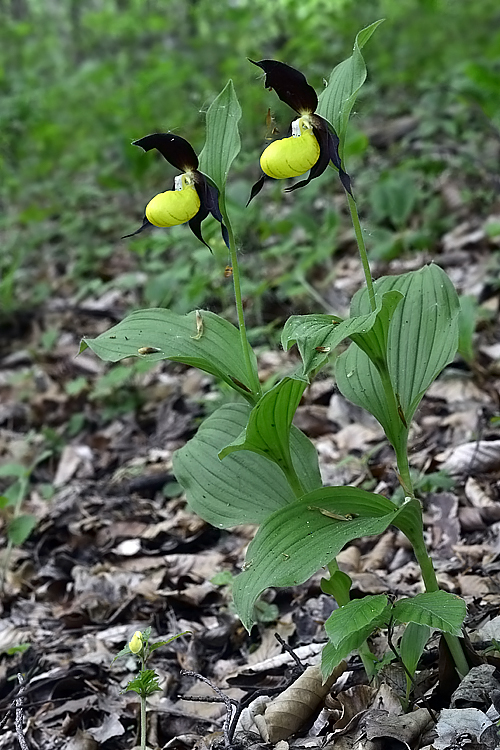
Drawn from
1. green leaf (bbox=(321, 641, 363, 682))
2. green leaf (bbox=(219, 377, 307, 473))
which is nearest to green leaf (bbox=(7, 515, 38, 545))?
green leaf (bbox=(219, 377, 307, 473))

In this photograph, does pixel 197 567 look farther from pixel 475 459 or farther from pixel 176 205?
pixel 176 205

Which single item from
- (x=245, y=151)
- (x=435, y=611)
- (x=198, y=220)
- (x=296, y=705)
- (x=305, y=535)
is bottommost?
(x=296, y=705)

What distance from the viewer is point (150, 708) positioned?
1477mm

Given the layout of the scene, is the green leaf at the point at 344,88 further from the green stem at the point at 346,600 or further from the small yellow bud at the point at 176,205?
the green stem at the point at 346,600

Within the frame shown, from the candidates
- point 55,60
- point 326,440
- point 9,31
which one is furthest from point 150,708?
point 55,60

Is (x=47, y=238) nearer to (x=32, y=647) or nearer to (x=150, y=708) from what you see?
(x=32, y=647)

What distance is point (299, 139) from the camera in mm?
1070

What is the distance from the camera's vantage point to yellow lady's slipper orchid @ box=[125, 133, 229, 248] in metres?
1.17

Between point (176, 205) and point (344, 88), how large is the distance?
0.33 meters

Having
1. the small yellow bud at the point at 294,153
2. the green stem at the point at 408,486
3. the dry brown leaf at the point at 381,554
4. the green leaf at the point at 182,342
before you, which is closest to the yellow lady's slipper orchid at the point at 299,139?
the small yellow bud at the point at 294,153

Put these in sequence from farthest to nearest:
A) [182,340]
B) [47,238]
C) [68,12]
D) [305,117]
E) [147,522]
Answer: [68,12]
[47,238]
[147,522]
[182,340]
[305,117]

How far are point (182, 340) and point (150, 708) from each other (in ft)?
2.60

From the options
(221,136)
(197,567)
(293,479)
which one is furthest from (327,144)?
(197,567)

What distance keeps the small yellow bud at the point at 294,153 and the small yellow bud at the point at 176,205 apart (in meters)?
0.17
